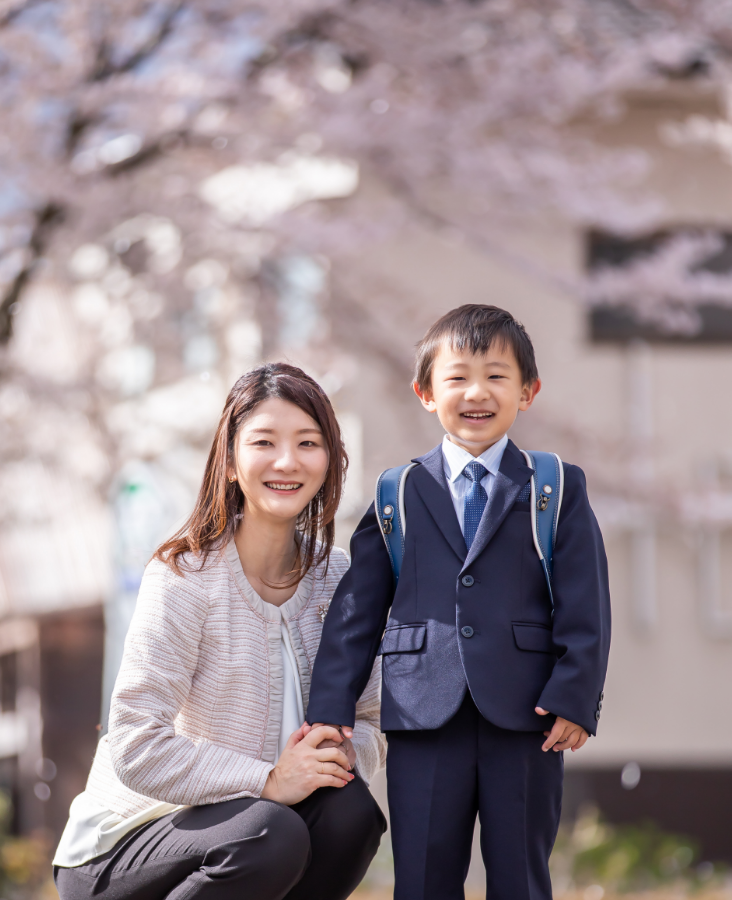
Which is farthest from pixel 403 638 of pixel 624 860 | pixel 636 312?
pixel 636 312

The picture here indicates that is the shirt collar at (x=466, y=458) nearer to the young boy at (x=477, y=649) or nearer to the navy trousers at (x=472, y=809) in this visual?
the young boy at (x=477, y=649)

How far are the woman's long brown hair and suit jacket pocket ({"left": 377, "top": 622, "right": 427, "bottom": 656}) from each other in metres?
0.26

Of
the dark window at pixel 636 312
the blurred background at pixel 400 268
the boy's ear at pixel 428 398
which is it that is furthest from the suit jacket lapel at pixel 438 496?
the dark window at pixel 636 312

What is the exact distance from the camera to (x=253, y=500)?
2.14m

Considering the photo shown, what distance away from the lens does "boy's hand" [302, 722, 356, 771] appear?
199 centimetres

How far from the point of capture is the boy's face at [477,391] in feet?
6.69

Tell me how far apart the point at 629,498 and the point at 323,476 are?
3.61 m

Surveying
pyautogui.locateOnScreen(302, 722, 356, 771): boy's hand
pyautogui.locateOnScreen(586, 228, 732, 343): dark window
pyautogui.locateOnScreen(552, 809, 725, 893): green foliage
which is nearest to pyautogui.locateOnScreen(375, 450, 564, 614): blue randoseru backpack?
pyautogui.locateOnScreen(302, 722, 356, 771): boy's hand

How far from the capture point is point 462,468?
6.98 feet

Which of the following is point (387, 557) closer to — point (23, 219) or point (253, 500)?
point (253, 500)

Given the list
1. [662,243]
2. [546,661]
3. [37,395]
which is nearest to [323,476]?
[546,661]

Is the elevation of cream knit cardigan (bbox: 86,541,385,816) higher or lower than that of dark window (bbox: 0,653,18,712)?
higher

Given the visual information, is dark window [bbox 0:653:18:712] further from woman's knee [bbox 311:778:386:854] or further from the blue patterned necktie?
the blue patterned necktie

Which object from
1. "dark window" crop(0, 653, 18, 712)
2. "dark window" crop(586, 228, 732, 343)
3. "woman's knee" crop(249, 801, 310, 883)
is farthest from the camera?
"dark window" crop(0, 653, 18, 712)
